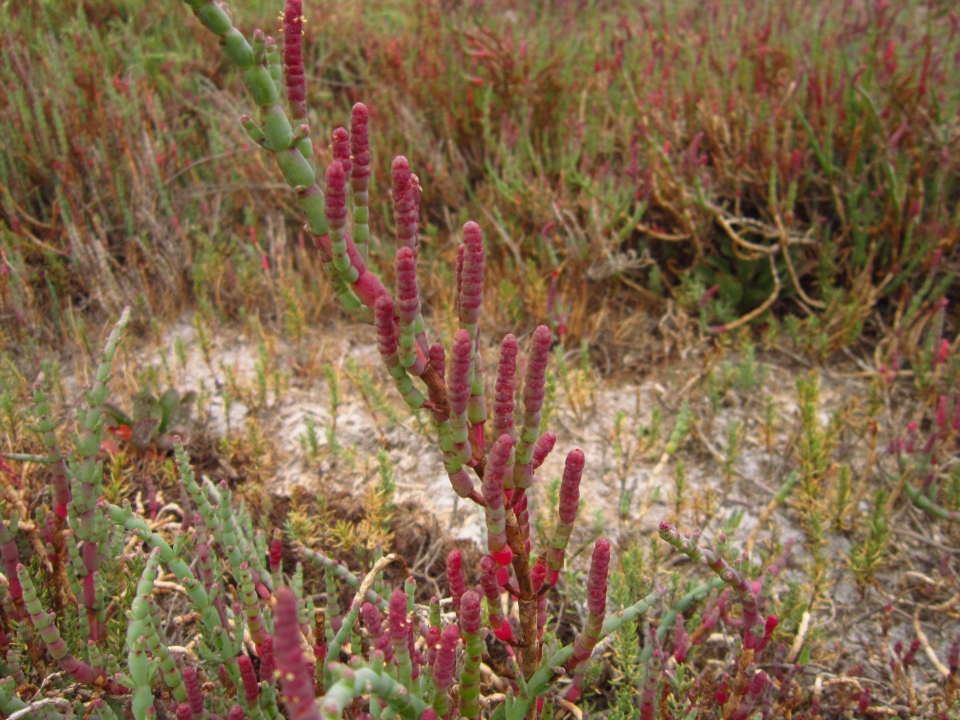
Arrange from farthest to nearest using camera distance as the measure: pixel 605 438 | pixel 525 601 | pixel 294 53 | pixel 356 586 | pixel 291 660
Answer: pixel 605 438 < pixel 356 586 < pixel 525 601 < pixel 294 53 < pixel 291 660

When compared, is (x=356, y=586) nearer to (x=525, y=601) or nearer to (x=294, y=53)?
(x=525, y=601)

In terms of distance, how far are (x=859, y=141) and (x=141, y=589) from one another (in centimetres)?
315

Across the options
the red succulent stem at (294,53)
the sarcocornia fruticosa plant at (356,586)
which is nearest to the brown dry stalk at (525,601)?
the sarcocornia fruticosa plant at (356,586)

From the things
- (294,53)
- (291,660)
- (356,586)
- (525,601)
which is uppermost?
(294,53)

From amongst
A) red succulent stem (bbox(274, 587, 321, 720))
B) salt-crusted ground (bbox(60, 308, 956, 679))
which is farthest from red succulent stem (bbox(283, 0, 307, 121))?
salt-crusted ground (bbox(60, 308, 956, 679))

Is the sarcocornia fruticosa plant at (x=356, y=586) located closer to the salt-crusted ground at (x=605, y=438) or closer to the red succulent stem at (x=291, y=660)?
the red succulent stem at (x=291, y=660)

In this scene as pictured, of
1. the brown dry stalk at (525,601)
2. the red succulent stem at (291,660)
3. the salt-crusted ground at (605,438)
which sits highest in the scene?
the red succulent stem at (291,660)

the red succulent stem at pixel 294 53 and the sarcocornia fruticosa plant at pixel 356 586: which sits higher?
the red succulent stem at pixel 294 53

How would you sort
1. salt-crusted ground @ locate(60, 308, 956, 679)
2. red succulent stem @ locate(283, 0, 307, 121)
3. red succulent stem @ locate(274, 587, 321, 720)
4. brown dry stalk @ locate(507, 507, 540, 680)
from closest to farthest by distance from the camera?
1. red succulent stem @ locate(274, 587, 321, 720)
2. red succulent stem @ locate(283, 0, 307, 121)
3. brown dry stalk @ locate(507, 507, 540, 680)
4. salt-crusted ground @ locate(60, 308, 956, 679)

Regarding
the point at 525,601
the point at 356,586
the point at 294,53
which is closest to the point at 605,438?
the point at 356,586

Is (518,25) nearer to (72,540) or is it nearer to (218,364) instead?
(218,364)

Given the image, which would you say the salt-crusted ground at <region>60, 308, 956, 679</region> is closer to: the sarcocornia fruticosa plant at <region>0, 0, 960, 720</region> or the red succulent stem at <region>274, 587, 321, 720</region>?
the sarcocornia fruticosa plant at <region>0, 0, 960, 720</region>

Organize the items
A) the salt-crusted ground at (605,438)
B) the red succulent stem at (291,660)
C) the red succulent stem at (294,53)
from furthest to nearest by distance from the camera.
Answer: the salt-crusted ground at (605,438) → the red succulent stem at (294,53) → the red succulent stem at (291,660)

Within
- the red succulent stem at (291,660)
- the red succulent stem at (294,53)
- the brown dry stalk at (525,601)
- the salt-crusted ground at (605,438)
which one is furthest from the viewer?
the salt-crusted ground at (605,438)
